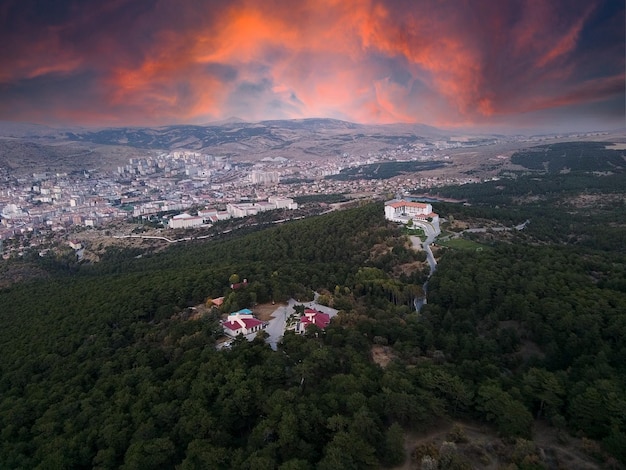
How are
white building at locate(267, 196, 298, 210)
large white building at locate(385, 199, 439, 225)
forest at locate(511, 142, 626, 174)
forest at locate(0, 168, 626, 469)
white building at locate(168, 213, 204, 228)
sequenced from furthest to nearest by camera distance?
1. forest at locate(511, 142, 626, 174)
2. white building at locate(267, 196, 298, 210)
3. white building at locate(168, 213, 204, 228)
4. large white building at locate(385, 199, 439, 225)
5. forest at locate(0, 168, 626, 469)

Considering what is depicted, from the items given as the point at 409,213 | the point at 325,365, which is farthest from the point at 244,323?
the point at 409,213

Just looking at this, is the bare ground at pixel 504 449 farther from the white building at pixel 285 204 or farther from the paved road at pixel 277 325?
the white building at pixel 285 204

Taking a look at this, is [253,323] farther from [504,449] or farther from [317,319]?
[504,449]

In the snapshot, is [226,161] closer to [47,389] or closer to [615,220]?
[615,220]

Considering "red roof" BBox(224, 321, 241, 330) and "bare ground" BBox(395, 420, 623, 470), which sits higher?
"red roof" BBox(224, 321, 241, 330)

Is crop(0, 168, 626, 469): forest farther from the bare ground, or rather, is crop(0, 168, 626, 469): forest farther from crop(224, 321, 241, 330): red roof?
crop(224, 321, 241, 330): red roof

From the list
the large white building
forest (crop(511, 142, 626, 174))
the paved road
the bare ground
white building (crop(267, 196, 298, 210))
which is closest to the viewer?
the bare ground

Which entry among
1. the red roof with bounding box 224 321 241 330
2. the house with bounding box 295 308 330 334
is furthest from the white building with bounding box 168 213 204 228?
the house with bounding box 295 308 330 334

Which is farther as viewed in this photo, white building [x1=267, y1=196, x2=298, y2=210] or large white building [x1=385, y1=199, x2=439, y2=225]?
white building [x1=267, y1=196, x2=298, y2=210]
